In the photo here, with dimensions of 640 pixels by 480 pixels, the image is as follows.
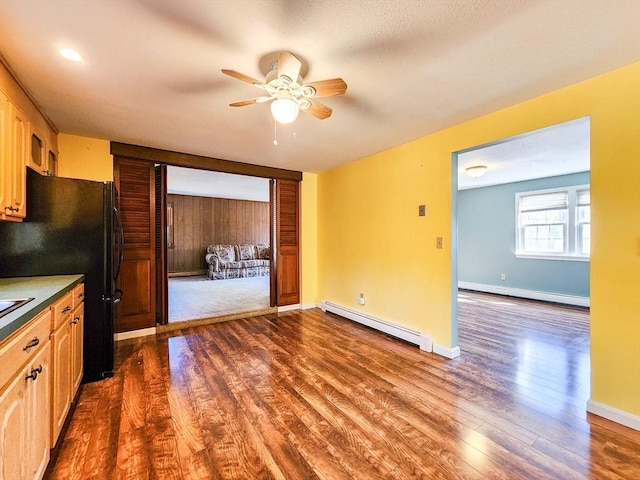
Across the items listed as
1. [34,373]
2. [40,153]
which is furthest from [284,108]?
[40,153]

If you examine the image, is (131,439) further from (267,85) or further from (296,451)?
(267,85)

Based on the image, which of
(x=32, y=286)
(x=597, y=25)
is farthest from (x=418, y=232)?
(x=32, y=286)

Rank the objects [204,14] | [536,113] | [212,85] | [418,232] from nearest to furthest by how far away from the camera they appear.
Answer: [204,14]
[212,85]
[536,113]
[418,232]

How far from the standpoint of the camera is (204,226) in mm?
8836

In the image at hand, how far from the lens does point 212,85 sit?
2109 millimetres

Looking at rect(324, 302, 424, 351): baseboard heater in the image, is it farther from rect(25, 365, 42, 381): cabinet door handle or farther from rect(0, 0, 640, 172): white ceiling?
rect(25, 365, 42, 381): cabinet door handle

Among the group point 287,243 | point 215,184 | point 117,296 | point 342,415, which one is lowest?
point 342,415

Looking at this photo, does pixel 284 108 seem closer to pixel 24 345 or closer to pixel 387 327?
pixel 24 345

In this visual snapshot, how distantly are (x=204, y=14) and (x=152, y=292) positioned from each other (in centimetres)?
330

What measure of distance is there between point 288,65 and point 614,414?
310 centimetres

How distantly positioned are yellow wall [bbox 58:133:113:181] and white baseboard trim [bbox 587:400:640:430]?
16.4ft

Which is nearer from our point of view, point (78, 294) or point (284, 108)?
point (284, 108)

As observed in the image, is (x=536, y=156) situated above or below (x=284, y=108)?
above

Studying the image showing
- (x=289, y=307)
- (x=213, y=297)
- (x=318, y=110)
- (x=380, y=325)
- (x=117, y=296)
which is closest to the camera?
(x=318, y=110)
